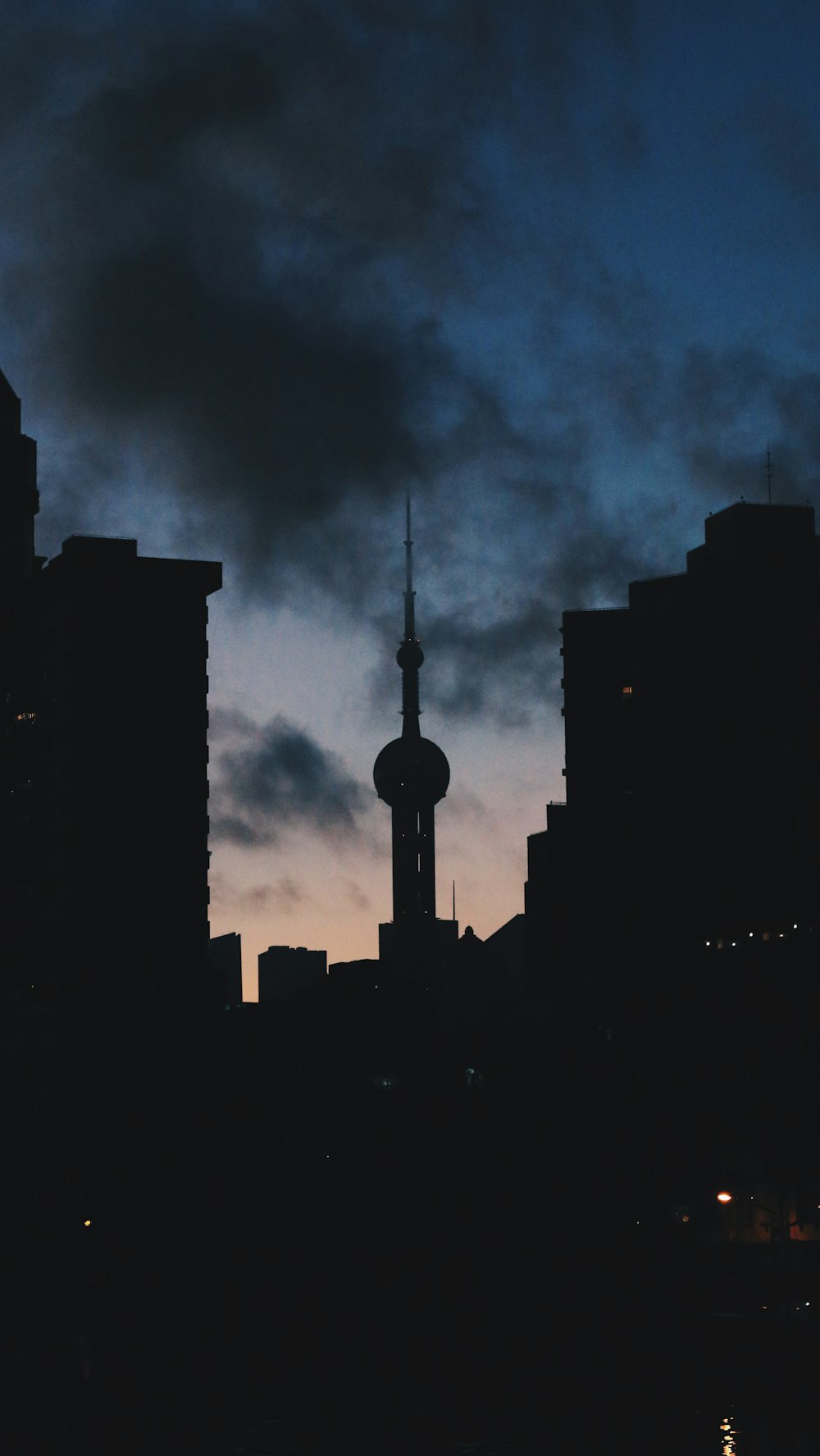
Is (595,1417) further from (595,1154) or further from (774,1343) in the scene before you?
(595,1154)

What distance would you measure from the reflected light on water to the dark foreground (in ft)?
0.80

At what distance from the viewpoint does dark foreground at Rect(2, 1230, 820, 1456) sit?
9138 cm

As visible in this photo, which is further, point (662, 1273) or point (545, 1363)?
point (662, 1273)

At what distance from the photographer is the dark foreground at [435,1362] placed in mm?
91375

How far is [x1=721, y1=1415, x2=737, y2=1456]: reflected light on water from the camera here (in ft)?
273

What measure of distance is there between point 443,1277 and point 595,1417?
62.6 meters

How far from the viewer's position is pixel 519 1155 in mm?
190750

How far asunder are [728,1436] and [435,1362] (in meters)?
35.4

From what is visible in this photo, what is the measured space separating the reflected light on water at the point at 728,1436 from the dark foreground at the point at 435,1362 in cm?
24

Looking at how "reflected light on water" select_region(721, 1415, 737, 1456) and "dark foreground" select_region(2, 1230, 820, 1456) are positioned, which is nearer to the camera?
"reflected light on water" select_region(721, 1415, 737, 1456)

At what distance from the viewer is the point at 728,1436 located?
8662cm

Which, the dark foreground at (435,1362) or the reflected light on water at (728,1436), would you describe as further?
the dark foreground at (435,1362)

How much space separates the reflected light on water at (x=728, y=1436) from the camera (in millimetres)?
83062

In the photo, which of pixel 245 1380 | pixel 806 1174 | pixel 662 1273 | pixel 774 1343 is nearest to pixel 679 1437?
pixel 774 1343
